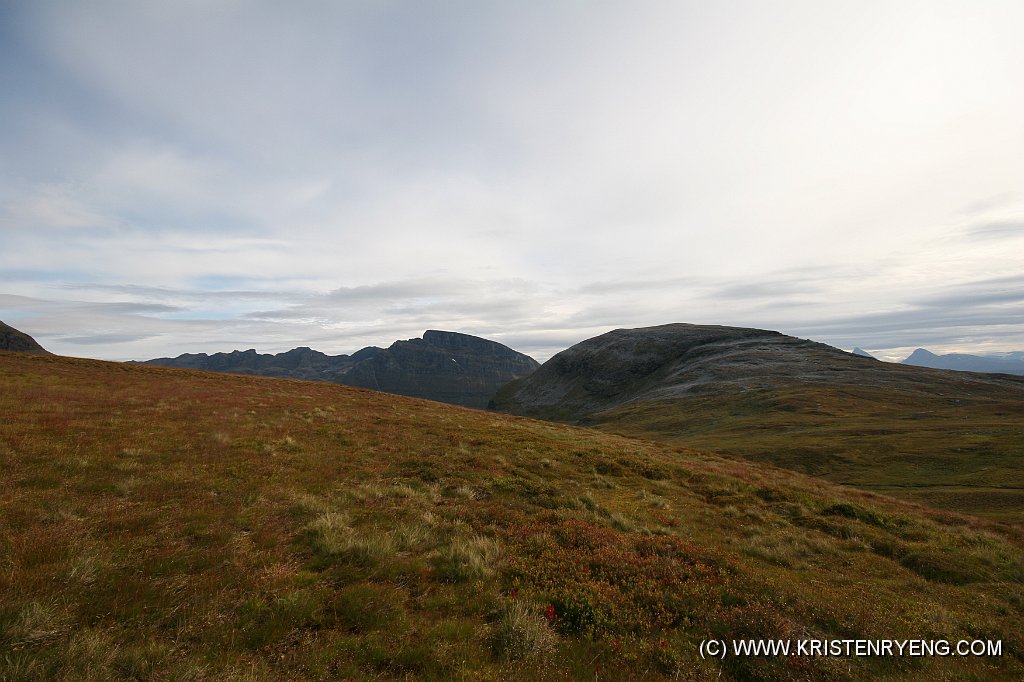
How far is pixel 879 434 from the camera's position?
183 feet

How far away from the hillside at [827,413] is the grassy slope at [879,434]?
0.14 meters

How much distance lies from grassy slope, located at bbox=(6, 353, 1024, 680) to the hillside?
25155 millimetres

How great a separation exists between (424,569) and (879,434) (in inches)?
2771

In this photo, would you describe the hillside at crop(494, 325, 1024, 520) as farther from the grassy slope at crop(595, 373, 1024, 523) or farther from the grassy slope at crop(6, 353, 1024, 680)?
the grassy slope at crop(6, 353, 1024, 680)

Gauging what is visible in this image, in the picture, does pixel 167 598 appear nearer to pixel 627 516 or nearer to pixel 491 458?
pixel 627 516

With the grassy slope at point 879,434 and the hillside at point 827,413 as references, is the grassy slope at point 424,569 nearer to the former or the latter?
the grassy slope at point 879,434

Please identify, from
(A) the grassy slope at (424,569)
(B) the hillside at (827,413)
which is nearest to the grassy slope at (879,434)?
(B) the hillside at (827,413)

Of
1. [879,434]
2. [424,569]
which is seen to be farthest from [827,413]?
[424,569]

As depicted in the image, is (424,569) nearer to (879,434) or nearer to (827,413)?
(879,434)

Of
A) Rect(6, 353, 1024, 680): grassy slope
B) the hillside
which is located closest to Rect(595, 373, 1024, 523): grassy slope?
the hillside

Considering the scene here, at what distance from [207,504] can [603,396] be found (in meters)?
171

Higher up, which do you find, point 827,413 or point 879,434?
point 827,413

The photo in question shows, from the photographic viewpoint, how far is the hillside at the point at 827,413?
39.6 meters

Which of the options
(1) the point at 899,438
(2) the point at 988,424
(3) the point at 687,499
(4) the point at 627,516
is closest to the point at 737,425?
(1) the point at 899,438
